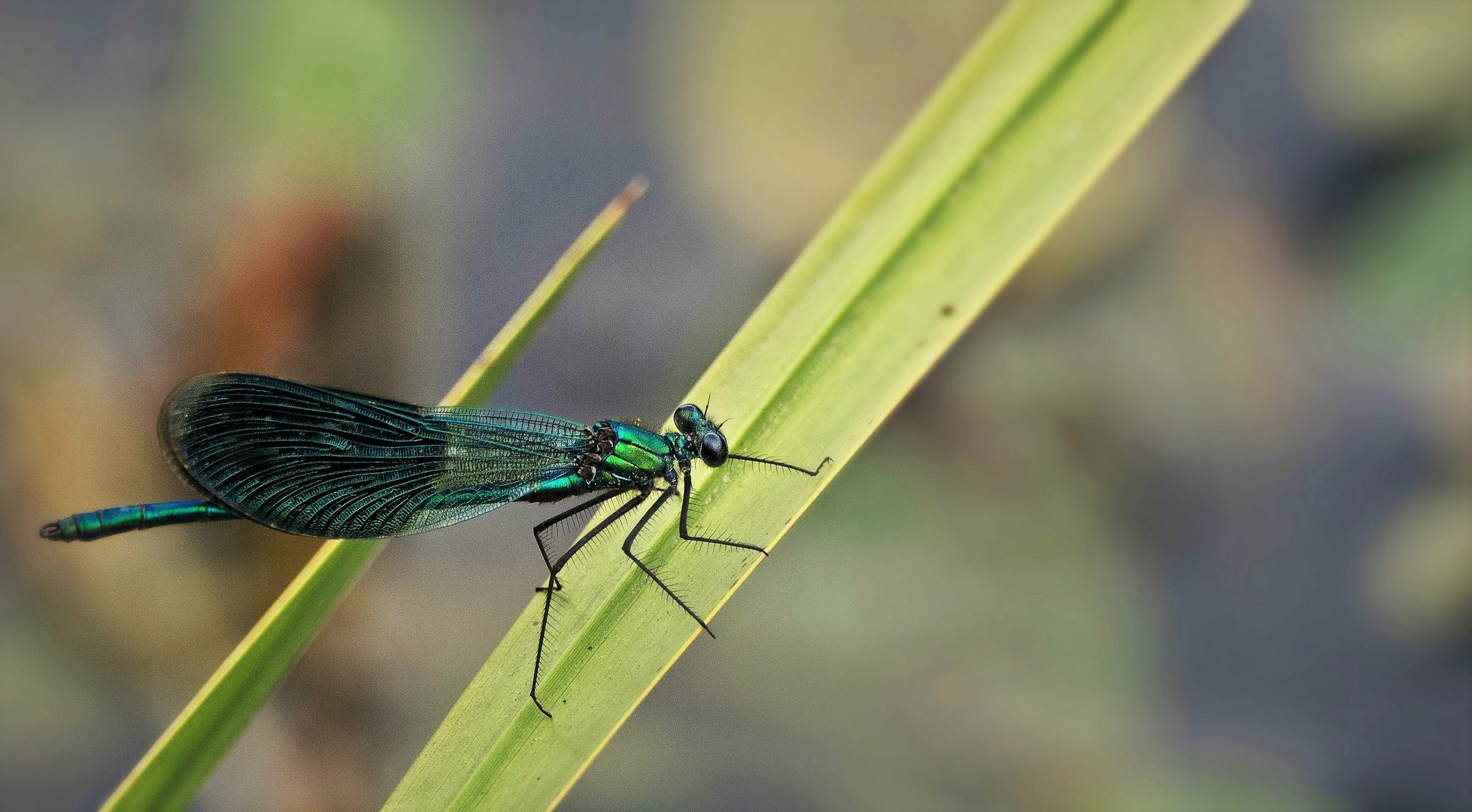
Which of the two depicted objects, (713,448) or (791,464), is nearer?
(791,464)

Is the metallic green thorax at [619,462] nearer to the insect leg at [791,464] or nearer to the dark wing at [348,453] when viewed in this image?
the dark wing at [348,453]

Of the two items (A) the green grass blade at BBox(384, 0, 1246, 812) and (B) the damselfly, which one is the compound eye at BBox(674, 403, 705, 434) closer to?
(B) the damselfly

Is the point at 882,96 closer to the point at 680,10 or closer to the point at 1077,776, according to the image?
the point at 680,10

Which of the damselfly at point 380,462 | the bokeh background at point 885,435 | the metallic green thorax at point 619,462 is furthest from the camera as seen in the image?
the bokeh background at point 885,435

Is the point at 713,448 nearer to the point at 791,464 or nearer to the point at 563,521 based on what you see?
the point at 791,464

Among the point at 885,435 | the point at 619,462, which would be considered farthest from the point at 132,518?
the point at 885,435

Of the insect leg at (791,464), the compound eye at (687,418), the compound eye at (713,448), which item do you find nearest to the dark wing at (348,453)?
the compound eye at (687,418)
